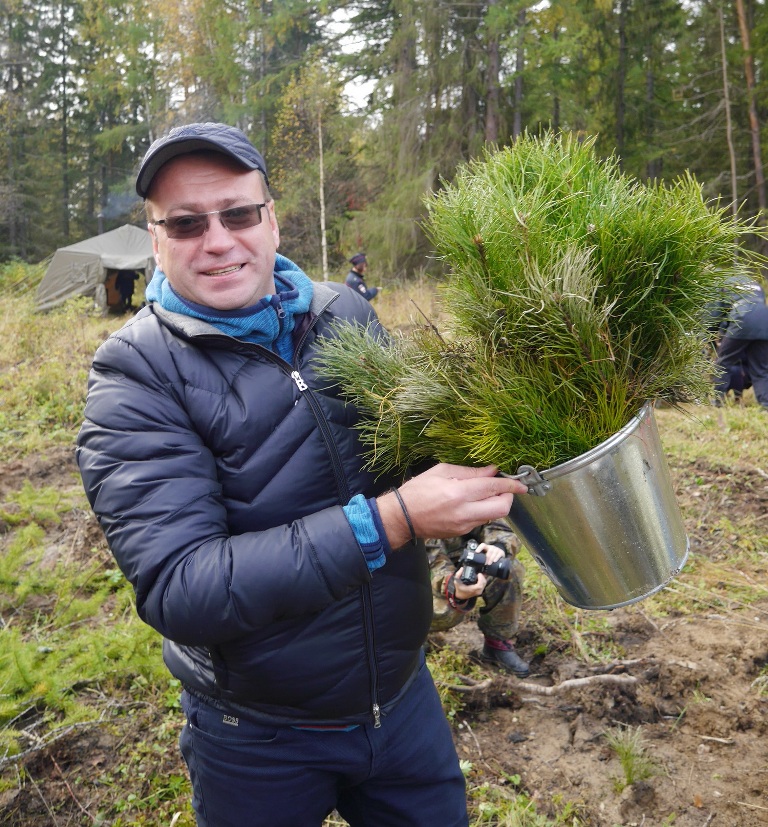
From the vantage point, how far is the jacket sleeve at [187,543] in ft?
4.20

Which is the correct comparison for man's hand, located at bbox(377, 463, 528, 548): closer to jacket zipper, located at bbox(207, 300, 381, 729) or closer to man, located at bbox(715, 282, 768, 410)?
jacket zipper, located at bbox(207, 300, 381, 729)

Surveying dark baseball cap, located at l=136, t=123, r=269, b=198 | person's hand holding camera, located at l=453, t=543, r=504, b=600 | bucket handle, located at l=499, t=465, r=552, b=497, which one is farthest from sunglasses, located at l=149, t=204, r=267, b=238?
person's hand holding camera, located at l=453, t=543, r=504, b=600

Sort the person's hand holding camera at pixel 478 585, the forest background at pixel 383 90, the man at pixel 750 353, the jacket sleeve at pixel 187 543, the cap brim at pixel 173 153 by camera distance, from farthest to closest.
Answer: the forest background at pixel 383 90, the man at pixel 750 353, the person's hand holding camera at pixel 478 585, the cap brim at pixel 173 153, the jacket sleeve at pixel 187 543

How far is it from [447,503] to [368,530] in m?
0.17

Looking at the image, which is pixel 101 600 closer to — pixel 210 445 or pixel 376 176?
pixel 210 445

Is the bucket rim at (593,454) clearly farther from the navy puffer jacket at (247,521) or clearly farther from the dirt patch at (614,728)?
the dirt patch at (614,728)

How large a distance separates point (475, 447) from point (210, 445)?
1.95 ft

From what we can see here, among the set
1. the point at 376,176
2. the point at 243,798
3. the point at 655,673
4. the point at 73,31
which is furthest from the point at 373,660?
the point at 73,31

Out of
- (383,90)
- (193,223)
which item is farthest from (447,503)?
(383,90)

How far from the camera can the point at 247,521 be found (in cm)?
151

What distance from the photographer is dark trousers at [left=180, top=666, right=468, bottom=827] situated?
160cm

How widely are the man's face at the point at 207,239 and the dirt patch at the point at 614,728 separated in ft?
6.71

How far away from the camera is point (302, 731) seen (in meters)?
1.63

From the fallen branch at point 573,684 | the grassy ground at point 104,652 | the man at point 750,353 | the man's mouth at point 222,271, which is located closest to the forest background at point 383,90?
the man at point 750,353
